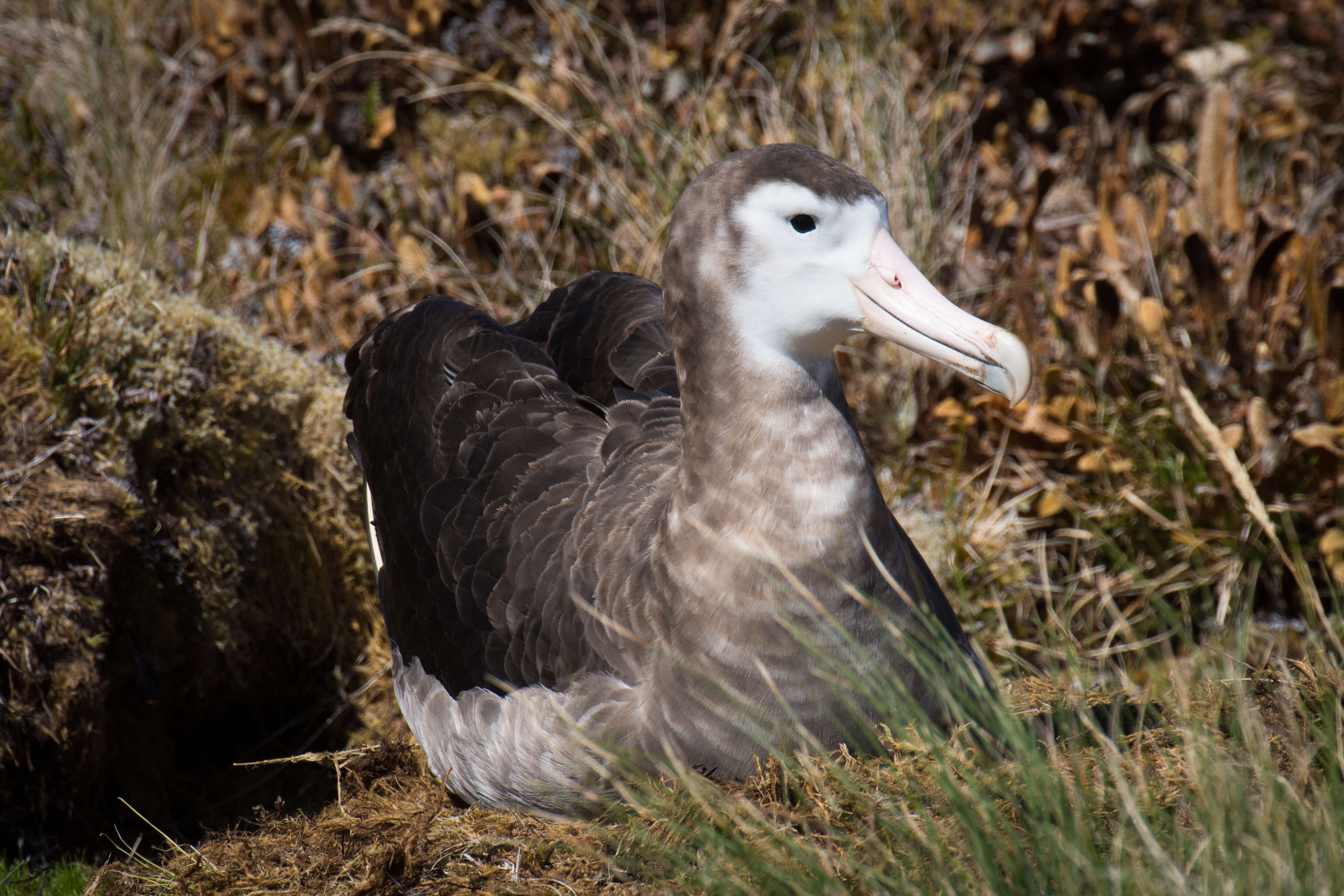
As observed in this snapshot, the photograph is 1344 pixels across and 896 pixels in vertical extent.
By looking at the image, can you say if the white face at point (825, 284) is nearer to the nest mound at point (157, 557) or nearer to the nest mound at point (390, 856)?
the nest mound at point (390, 856)

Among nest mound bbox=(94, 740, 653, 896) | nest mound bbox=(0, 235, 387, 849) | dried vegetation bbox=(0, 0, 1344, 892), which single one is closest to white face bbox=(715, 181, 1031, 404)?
dried vegetation bbox=(0, 0, 1344, 892)

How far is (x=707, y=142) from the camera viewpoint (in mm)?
4332

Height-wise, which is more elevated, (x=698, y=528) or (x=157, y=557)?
(x=698, y=528)

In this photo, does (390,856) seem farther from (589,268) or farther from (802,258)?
(589,268)

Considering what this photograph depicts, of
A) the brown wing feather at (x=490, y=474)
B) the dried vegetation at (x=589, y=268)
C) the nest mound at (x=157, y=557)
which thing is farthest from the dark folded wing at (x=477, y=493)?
the nest mound at (x=157, y=557)

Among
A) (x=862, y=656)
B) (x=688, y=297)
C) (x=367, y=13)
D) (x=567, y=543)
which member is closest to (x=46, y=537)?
(x=567, y=543)

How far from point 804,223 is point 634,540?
75cm

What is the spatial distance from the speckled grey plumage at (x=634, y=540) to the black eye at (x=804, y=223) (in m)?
0.07

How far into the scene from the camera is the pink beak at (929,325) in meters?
1.99

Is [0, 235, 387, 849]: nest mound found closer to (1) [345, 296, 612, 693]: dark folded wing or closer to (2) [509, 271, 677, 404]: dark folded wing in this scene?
(1) [345, 296, 612, 693]: dark folded wing

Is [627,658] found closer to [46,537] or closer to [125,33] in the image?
[46,537]

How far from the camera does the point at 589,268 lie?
14.8 ft

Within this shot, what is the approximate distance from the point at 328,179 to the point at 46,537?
2.44 meters

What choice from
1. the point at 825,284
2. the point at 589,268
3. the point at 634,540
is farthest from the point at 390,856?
the point at 589,268
